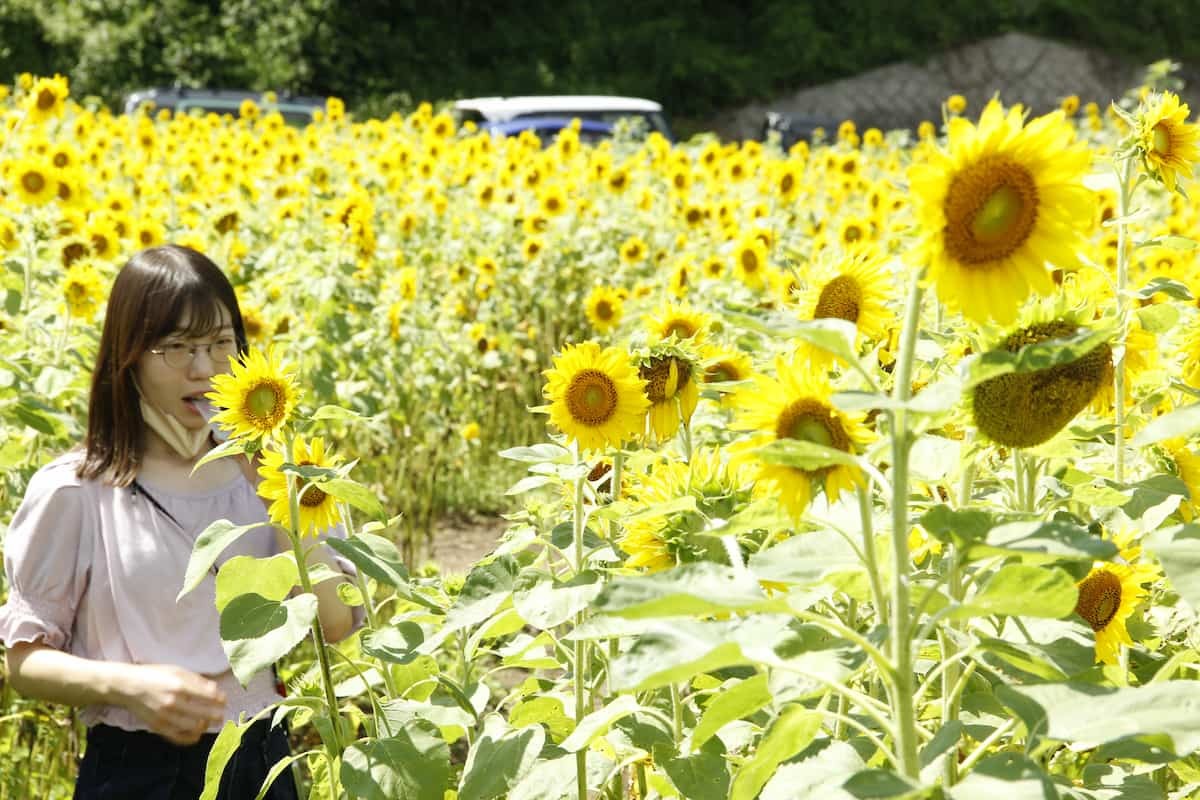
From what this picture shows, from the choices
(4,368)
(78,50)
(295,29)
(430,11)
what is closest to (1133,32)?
(430,11)

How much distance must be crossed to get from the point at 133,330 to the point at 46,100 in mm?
2556

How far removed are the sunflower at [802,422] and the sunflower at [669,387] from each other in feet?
1.37

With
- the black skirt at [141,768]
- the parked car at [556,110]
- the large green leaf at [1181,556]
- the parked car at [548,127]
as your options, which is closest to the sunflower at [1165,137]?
the large green leaf at [1181,556]

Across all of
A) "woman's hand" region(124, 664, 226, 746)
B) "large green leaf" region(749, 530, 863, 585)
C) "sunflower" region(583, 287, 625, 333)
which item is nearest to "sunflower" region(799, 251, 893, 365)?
"large green leaf" region(749, 530, 863, 585)

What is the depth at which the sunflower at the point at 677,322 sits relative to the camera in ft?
5.63

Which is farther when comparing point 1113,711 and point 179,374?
point 179,374

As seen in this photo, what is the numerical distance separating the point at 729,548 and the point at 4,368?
5.62 ft

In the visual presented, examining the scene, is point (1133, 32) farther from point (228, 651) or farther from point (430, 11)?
point (228, 651)

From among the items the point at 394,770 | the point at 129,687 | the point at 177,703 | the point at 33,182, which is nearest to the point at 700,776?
the point at 394,770

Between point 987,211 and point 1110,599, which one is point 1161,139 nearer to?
point 1110,599

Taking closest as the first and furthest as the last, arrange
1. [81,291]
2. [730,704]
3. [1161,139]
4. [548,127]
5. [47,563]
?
[730,704]
[1161,139]
[47,563]
[81,291]
[548,127]

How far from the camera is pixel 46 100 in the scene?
4.39m

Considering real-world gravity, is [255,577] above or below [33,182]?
below

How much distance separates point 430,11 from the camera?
2028cm
